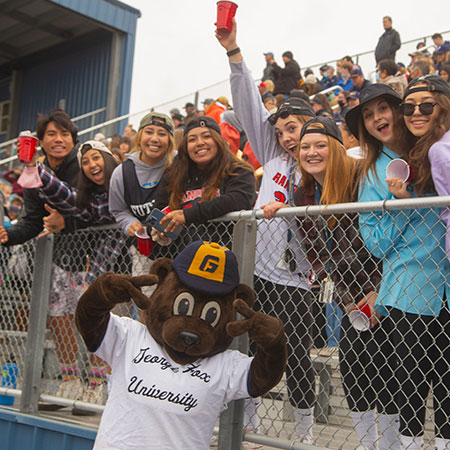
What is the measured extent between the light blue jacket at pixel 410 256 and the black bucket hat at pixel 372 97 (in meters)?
0.56

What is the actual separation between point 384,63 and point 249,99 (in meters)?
5.45

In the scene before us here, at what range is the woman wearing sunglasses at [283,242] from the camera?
10.9ft

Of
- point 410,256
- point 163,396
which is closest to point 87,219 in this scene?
point 163,396

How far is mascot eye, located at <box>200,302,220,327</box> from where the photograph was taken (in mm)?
2941

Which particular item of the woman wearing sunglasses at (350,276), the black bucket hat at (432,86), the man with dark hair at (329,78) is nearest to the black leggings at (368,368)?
the woman wearing sunglasses at (350,276)

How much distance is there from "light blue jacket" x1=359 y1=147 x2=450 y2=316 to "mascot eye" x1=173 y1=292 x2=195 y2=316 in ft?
2.79

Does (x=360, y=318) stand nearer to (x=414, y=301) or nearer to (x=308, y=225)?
(x=414, y=301)

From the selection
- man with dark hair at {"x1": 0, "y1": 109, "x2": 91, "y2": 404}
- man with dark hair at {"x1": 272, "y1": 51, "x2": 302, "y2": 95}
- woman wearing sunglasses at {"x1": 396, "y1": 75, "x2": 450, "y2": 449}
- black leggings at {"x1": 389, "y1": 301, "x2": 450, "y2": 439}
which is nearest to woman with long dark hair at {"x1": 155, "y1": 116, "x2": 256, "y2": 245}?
man with dark hair at {"x1": 0, "y1": 109, "x2": 91, "y2": 404}

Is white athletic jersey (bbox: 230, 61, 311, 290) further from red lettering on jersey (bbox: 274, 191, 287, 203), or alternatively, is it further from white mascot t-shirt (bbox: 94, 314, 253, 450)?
white mascot t-shirt (bbox: 94, 314, 253, 450)

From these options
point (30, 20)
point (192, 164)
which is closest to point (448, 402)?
point (192, 164)

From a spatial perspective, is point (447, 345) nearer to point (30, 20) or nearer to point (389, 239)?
point (389, 239)

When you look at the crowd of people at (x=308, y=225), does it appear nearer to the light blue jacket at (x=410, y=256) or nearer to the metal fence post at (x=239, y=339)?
the light blue jacket at (x=410, y=256)

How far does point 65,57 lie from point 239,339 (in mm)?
18737

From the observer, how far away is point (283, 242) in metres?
3.50
